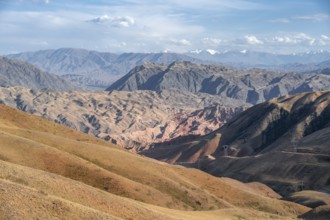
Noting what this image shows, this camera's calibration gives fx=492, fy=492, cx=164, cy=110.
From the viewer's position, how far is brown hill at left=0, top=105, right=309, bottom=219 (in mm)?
38188

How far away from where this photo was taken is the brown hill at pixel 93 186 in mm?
38188

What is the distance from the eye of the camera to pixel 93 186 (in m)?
67.2

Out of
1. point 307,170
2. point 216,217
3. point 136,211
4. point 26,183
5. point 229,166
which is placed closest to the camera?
point 136,211

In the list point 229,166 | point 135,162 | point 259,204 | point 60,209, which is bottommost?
point 229,166

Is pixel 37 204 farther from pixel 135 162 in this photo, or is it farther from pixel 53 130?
pixel 53 130

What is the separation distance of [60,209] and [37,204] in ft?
5.78

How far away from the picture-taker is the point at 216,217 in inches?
2468

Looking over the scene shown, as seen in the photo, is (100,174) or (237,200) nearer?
(100,174)

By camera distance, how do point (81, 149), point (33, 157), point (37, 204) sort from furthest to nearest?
point (81, 149)
point (33, 157)
point (37, 204)

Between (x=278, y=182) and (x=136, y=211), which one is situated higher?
(x=136, y=211)

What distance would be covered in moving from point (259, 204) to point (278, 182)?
207ft

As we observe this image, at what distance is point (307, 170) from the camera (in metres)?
144

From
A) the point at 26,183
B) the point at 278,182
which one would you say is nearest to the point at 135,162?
the point at 26,183

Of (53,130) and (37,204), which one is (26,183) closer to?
(37,204)
